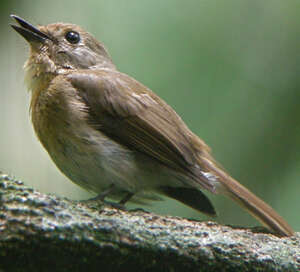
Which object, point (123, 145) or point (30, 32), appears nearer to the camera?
point (123, 145)

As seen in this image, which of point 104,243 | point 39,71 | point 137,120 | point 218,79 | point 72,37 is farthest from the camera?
point 72,37

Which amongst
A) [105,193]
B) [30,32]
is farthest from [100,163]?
[30,32]

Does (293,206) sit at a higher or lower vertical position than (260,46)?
lower

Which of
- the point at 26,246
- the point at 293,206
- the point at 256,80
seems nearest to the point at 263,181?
the point at 293,206

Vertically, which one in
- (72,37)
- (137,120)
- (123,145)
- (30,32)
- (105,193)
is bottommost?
(105,193)

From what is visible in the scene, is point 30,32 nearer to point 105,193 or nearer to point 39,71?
point 39,71

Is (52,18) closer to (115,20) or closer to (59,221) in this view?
(115,20)

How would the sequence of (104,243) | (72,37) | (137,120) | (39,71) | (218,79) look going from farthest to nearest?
1. (72,37)
2. (39,71)
3. (137,120)
4. (218,79)
5. (104,243)

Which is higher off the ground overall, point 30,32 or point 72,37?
point 72,37
